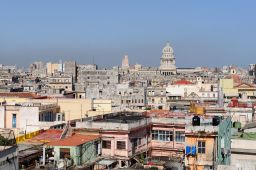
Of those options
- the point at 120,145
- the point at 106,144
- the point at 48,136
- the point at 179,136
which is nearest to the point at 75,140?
the point at 106,144

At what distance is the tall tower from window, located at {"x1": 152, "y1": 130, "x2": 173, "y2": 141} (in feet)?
475

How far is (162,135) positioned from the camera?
100 feet

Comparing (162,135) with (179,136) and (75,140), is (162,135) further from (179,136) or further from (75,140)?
(75,140)

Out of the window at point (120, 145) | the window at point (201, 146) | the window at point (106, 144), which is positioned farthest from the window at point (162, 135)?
the window at point (201, 146)

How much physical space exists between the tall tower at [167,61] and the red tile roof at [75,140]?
149 meters

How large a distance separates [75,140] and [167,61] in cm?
15329

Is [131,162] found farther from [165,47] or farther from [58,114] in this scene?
[165,47]

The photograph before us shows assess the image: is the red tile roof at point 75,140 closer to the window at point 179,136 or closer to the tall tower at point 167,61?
the window at point 179,136

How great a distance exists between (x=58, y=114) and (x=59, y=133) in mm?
12260

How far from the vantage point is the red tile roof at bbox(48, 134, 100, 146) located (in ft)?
78.0

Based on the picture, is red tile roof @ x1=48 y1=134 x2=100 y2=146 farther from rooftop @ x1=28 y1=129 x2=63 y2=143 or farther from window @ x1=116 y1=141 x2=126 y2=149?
rooftop @ x1=28 y1=129 x2=63 y2=143

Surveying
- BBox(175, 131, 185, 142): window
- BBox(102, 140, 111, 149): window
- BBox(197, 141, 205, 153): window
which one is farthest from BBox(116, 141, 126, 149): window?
BBox(197, 141, 205, 153): window

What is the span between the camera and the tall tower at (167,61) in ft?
575

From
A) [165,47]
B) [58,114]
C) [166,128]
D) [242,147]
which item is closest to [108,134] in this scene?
[166,128]
